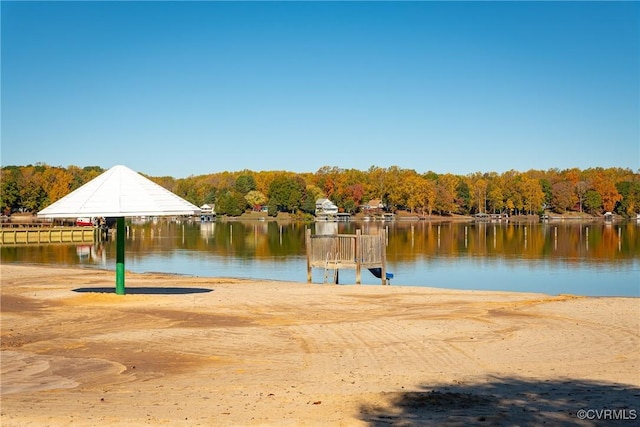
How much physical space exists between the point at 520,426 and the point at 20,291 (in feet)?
77.4

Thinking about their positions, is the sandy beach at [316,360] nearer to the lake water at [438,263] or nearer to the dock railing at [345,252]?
the dock railing at [345,252]

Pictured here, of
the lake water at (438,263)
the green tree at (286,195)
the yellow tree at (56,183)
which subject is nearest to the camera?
the lake water at (438,263)

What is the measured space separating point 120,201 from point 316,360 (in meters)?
11.3

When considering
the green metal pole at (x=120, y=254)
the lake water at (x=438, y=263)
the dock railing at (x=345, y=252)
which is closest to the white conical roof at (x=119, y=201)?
the green metal pole at (x=120, y=254)

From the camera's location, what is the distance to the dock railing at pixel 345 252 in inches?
1459

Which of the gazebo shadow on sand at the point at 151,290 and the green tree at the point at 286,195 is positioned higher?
the green tree at the point at 286,195

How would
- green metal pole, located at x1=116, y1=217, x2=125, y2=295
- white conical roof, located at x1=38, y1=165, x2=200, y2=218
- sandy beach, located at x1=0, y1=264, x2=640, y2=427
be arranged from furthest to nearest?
green metal pole, located at x1=116, y1=217, x2=125, y2=295 → white conical roof, located at x1=38, y1=165, x2=200, y2=218 → sandy beach, located at x1=0, y1=264, x2=640, y2=427

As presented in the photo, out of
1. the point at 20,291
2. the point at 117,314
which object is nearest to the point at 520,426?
the point at 117,314

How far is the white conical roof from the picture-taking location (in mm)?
23188

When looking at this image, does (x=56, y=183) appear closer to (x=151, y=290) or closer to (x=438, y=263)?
(x=438, y=263)

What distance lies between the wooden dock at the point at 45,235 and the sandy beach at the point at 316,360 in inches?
2467

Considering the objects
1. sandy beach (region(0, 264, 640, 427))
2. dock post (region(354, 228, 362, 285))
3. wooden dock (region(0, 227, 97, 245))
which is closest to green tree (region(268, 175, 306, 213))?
wooden dock (region(0, 227, 97, 245))

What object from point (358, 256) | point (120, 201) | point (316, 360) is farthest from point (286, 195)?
point (316, 360)

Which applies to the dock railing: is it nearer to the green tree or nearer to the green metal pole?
the green metal pole
